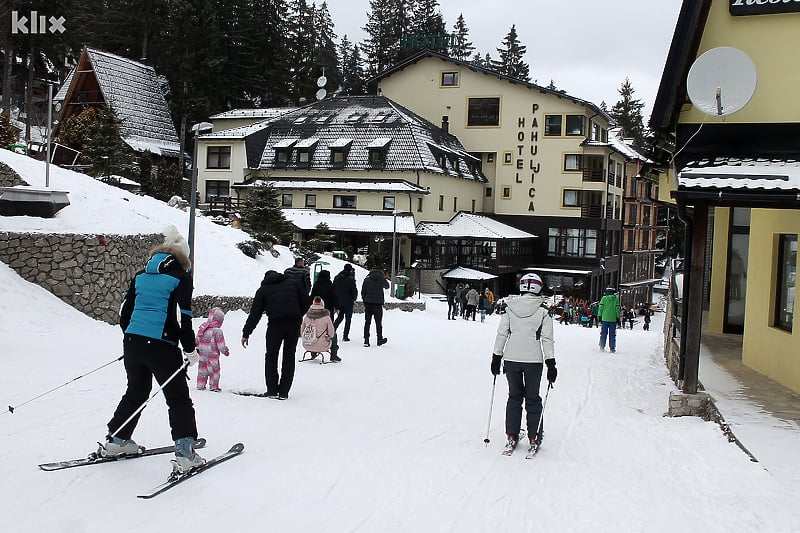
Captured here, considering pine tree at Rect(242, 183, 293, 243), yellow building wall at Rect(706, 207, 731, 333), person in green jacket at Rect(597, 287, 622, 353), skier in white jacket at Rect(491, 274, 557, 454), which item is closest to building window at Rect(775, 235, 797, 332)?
skier in white jacket at Rect(491, 274, 557, 454)

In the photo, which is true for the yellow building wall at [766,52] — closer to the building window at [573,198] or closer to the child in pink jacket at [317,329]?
the child in pink jacket at [317,329]

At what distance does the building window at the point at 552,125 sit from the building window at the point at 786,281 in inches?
1648

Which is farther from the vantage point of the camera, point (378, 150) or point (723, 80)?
point (378, 150)

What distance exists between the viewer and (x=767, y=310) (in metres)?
12.0

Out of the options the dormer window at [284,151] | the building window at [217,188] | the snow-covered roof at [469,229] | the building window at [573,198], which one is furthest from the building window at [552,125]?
the building window at [217,188]

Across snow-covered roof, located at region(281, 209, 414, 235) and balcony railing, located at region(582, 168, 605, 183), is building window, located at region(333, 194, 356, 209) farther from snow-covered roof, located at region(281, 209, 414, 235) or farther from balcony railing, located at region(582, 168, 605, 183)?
balcony railing, located at region(582, 168, 605, 183)

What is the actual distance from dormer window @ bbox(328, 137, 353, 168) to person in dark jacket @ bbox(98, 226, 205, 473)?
4187 centimetres

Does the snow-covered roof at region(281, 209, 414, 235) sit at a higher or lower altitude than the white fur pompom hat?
higher

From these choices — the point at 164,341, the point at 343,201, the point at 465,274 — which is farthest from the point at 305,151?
the point at 164,341

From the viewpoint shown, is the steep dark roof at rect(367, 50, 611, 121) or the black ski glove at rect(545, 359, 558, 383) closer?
the black ski glove at rect(545, 359, 558, 383)

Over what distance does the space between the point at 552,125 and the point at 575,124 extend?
161cm

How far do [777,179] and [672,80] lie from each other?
258 centimetres

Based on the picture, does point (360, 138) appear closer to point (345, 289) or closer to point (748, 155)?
point (345, 289)

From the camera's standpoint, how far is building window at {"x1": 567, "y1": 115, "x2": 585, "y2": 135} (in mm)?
51750
